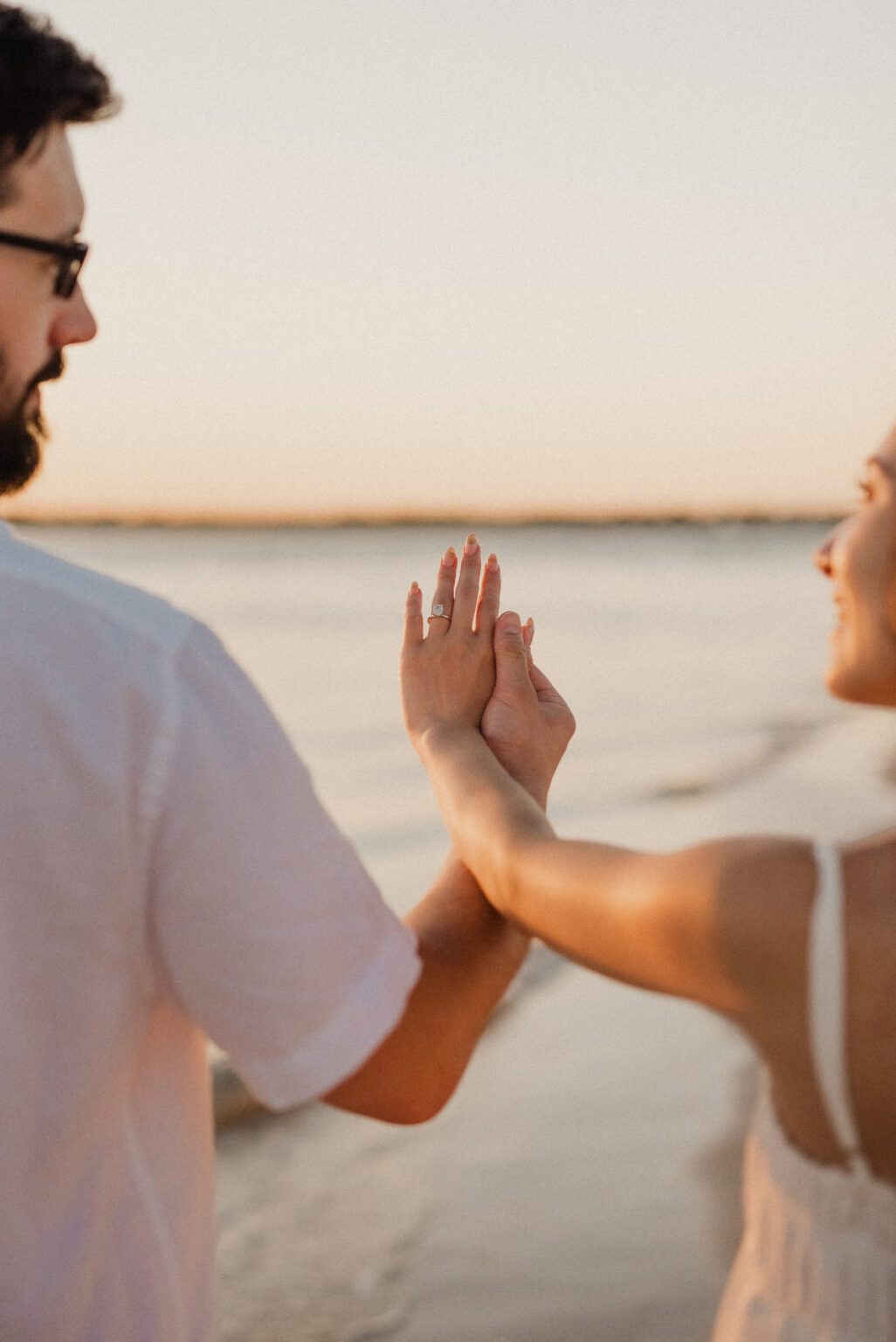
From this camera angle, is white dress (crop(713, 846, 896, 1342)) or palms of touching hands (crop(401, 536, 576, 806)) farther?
palms of touching hands (crop(401, 536, 576, 806))

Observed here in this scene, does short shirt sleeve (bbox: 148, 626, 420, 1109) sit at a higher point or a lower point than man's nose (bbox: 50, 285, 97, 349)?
lower

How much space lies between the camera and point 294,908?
4.18 feet

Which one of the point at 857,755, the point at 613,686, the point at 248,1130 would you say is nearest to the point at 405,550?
the point at 613,686

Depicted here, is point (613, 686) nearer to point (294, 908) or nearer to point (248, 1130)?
point (248, 1130)

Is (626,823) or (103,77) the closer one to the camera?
(103,77)

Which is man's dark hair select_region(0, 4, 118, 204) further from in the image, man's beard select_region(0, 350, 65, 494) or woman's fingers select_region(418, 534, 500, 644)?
woman's fingers select_region(418, 534, 500, 644)

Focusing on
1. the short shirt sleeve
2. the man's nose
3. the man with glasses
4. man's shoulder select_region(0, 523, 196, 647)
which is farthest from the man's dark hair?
the short shirt sleeve

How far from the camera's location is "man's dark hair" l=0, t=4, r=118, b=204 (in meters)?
1.34

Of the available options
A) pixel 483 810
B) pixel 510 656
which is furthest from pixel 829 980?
pixel 510 656

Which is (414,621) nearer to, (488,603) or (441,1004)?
(488,603)

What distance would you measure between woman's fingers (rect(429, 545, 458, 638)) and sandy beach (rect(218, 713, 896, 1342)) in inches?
85.1

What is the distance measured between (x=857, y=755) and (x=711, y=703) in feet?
15.3

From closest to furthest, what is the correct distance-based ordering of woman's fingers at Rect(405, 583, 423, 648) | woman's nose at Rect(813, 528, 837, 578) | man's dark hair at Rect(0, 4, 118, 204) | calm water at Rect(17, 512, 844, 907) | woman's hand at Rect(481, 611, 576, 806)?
1. man's dark hair at Rect(0, 4, 118, 204)
2. woman's nose at Rect(813, 528, 837, 578)
3. woman's hand at Rect(481, 611, 576, 806)
4. woman's fingers at Rect(405, 583, 423, 648)
5. calm water at Rect(17, 512, 844, 907)

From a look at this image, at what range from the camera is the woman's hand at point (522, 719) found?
2215mm
